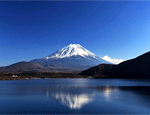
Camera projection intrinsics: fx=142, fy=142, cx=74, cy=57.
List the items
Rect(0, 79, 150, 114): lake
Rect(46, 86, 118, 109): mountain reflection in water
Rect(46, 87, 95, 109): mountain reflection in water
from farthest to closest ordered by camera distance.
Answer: Rect(46, 86, 118, 109): mountain reflection in water
Rect(46, 87, 95, 109): mountain reflection in water
Rect(0, 79, 150, 114): lake

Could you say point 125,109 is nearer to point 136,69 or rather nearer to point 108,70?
point 136,69

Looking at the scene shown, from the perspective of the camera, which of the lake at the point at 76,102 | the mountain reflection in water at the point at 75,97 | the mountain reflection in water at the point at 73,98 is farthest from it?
the mountain reflection in water at the point at 75,97

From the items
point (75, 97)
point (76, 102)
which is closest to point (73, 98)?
point (75, 97)

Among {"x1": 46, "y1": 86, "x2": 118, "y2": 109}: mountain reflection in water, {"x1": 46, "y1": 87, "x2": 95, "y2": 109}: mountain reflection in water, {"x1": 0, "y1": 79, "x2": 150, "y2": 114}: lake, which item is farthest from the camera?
{"x1": 46, "y1": 86, "x2": 118, "y2": 109}: mountain reflection in water

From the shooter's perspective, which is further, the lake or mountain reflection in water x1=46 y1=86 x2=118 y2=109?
mountain reflection in water x1=46 y1=86 x2=118 y2=109

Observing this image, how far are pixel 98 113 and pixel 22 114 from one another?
11360mm

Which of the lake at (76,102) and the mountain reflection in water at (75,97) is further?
the mountain reflection in water at (75,97)

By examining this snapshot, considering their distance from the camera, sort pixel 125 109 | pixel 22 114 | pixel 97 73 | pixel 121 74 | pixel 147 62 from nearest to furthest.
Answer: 1. pixel 22 114
2. pixel 125 109
3. pixel 147 62
4. pixel 121 74
5. pixel 97 73

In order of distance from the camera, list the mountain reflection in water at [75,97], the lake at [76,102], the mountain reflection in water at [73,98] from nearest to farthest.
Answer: the lake at [76,102], the mountain reflection in water at [73,98], the mountain reflection in water at [75,97]

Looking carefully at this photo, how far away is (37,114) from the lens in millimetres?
21234

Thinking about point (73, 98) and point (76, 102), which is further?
point (73, 98)

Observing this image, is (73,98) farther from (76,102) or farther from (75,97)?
(76,102)

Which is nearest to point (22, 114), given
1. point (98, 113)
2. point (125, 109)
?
point (98, 113)

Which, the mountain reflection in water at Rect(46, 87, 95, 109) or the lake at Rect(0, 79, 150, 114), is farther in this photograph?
the mountain reflection in water at Rect(46, 87, 95, 109)
